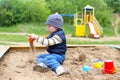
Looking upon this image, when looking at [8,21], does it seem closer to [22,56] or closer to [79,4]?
[79,4]

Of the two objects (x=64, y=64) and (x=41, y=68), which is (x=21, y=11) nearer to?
(x=64, y=64)

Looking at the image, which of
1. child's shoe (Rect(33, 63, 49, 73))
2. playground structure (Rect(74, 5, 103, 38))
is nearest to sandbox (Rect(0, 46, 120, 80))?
child's shoe (Rect(33, 63, 49, 73))

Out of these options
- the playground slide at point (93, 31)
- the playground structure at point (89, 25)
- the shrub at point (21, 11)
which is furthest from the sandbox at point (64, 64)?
the shrub at point (21, 11)

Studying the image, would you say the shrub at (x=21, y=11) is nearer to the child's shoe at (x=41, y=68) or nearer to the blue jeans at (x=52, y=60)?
the blue jeans at (x=52, y=60)

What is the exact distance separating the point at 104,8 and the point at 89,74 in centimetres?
1352

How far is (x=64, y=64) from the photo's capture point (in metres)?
3.68

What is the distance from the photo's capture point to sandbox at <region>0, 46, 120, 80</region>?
9.87ft

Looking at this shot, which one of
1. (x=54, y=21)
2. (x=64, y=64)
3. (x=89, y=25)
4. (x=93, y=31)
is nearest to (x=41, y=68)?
(x=64, y=64)

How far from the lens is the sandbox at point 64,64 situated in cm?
301

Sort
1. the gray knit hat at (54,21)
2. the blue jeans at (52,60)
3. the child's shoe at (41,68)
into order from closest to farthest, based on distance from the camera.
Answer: the child's shoe at (41,68)
the blue jeans at (52,60)
the gray knit hat at (54,21)

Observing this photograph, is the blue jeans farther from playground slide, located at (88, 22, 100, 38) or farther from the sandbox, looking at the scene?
playground slide, located at (88, 22, 100, 38)

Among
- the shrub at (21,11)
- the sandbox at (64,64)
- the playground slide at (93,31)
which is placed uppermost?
the sandbox at (64,64)

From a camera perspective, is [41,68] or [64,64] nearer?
[41,68]

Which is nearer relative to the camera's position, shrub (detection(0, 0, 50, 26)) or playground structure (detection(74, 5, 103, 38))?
playground structure (detection(74, 5, 103, 38))
